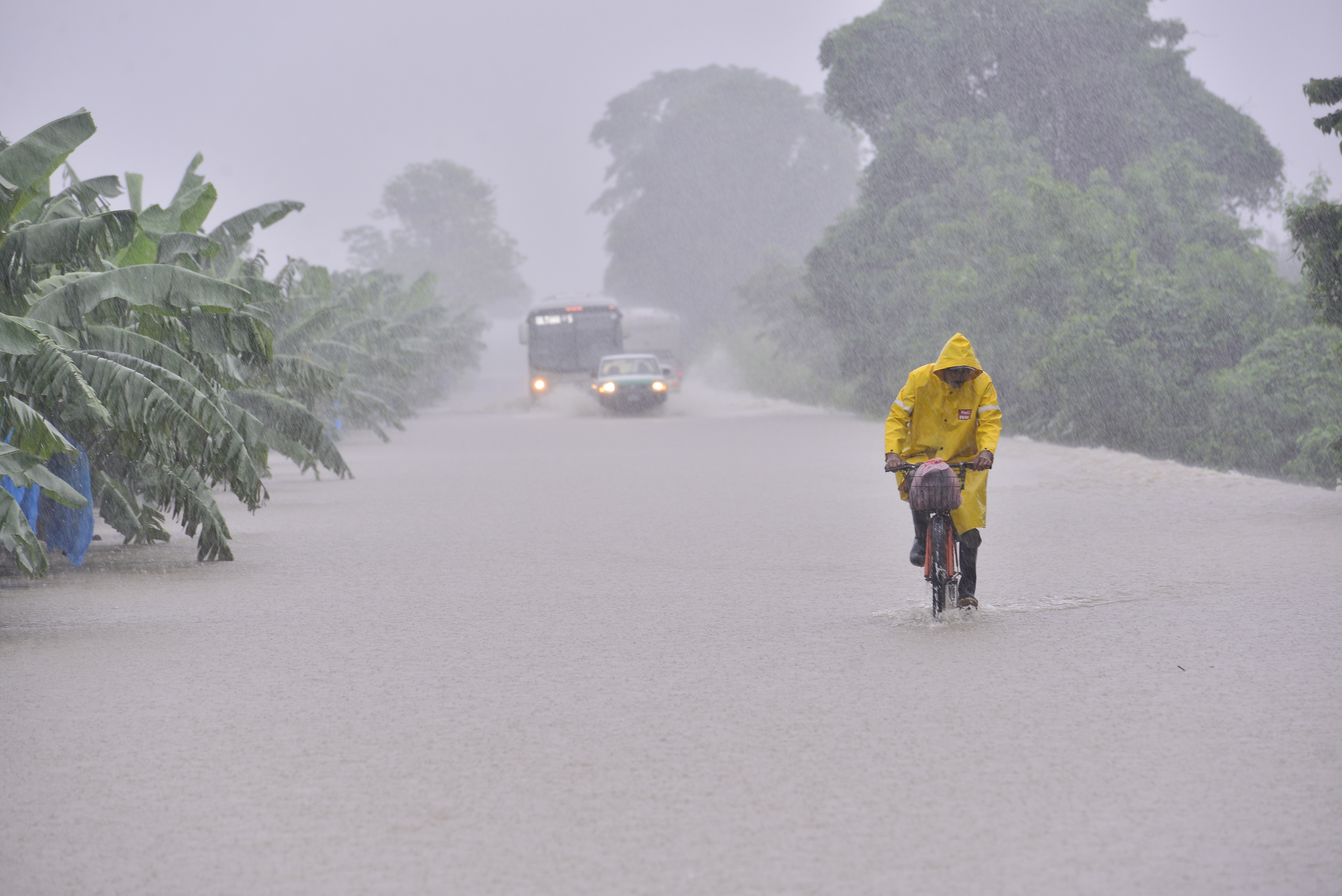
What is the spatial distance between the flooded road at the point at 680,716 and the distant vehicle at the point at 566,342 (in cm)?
3564

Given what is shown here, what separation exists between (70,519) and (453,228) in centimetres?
12688

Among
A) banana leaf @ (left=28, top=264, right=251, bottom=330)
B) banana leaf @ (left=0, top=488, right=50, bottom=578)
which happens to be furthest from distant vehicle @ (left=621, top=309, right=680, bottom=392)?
banana leaf @ (left=0, top=488, right=50, bottom=578)

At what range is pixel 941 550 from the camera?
8.90 metres

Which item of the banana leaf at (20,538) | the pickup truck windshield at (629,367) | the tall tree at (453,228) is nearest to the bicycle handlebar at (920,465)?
the banana leaf at (20,538)

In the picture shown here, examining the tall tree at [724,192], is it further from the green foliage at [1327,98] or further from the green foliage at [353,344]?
the green foliage at [1327,98]

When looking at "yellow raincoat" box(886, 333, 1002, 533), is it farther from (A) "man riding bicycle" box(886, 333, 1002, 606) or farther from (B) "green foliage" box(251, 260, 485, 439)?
(B) "green foliage" box(251, 260, 485, 439)

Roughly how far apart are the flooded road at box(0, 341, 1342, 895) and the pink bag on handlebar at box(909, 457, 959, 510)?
704 millimetres

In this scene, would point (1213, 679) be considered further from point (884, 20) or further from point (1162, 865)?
point (884, 20)

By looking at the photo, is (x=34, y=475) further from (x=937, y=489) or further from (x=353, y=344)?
(x=353, y=344)

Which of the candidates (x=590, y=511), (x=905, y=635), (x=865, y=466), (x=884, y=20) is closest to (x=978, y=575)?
(x=905, y=635)

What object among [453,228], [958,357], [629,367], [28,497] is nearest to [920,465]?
[958,357]

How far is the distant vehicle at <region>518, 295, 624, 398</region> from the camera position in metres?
49.7

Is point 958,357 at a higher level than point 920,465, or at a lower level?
higher

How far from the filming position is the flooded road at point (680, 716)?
185 inches
